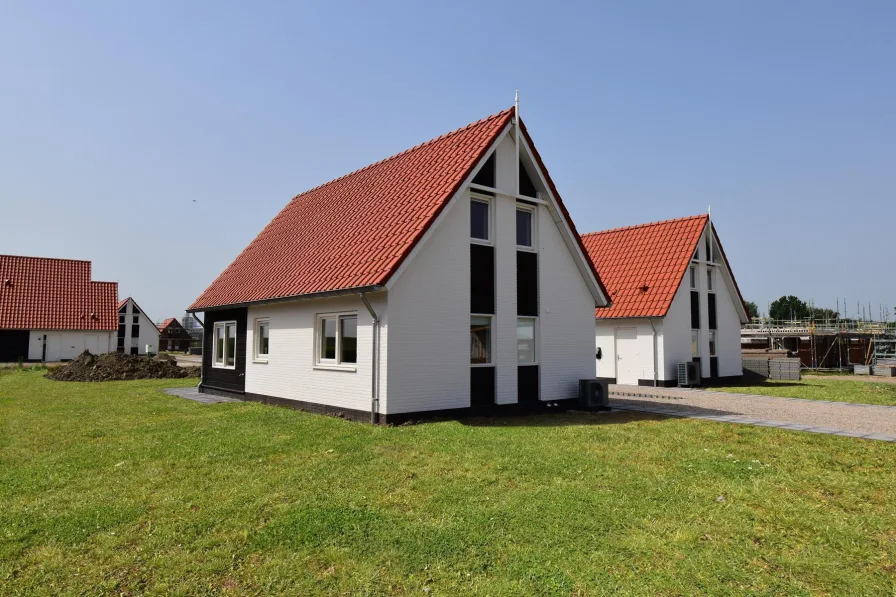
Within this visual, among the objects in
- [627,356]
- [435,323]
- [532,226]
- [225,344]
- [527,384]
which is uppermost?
[532,226]

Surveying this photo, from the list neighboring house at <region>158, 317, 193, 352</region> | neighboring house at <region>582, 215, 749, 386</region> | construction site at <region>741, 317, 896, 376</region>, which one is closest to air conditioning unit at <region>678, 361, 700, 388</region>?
neighboring house at <region>582, 215, 749, 386</region>

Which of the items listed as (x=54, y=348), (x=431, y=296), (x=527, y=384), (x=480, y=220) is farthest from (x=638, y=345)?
(x=54, y=348)

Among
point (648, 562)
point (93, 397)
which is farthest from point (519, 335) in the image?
point (93, 397)

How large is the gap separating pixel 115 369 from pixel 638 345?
24.0 metres

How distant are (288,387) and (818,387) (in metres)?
20.6

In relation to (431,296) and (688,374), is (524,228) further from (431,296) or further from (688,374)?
(688,374)

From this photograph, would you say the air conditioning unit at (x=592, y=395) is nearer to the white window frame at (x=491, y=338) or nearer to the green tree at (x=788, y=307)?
the white window frame at (x=491, y=338)

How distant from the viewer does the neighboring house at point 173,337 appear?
83750 millimetres

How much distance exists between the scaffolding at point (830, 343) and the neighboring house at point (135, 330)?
57.2 meters

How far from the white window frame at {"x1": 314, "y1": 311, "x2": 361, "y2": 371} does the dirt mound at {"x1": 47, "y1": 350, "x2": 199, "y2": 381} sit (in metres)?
17.9

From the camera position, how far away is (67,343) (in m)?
44.2

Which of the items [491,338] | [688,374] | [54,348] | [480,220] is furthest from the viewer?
[54,348]

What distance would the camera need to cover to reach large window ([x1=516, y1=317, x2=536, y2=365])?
15.0 m

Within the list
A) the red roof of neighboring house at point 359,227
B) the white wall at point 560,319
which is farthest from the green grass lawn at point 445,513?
the white wall at point 560,319
